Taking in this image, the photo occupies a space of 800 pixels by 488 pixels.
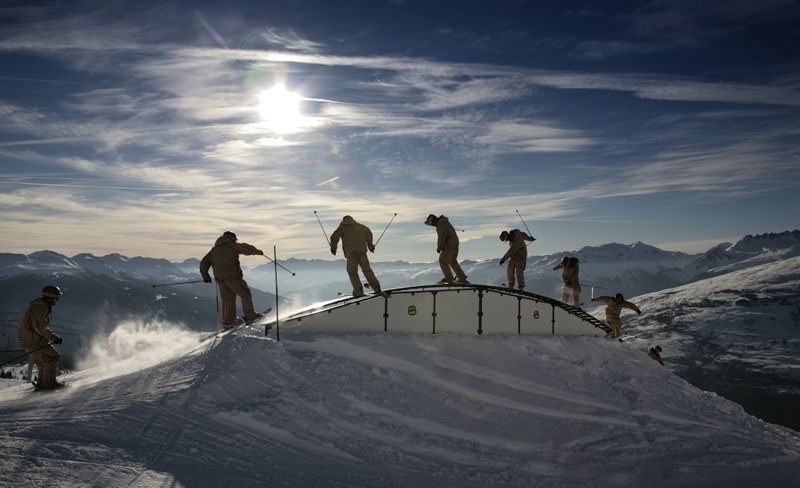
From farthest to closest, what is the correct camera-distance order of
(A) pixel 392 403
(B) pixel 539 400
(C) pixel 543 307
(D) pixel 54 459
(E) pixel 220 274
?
(C) pixel 543 307, (E) pixel 220 274, (B) pixel 539 400, (A) pixel 392 403, (D) pixel 54 459

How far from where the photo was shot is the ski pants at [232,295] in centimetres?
1597

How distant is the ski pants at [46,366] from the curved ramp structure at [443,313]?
5.50 meters

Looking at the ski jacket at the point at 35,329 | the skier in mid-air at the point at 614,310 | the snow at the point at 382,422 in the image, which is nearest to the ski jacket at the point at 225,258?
the snow at the point at 382,422

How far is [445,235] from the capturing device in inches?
751

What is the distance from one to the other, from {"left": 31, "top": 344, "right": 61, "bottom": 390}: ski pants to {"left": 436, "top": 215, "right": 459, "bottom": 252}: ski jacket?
489 inches

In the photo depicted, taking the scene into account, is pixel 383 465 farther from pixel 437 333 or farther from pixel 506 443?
pixel 437 333

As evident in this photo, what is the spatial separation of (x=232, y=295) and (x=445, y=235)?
7947 millimetres

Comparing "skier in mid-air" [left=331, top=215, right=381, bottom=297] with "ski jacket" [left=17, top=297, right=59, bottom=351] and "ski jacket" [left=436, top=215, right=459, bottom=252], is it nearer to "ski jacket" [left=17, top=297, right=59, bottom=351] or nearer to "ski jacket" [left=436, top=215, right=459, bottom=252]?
"ski jacket" [left=436, top=215, right=459, bottom=252]

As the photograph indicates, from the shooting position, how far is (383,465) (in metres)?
9.20

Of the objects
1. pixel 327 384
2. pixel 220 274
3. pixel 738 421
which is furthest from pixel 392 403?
pixel 738 421

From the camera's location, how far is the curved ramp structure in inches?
620

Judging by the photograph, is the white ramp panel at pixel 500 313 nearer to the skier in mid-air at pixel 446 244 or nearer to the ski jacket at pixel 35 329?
the skier in mid-air at pixel 446 244

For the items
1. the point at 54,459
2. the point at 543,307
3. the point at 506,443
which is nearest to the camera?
the point at 54,459

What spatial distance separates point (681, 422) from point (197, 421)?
12.0 m
